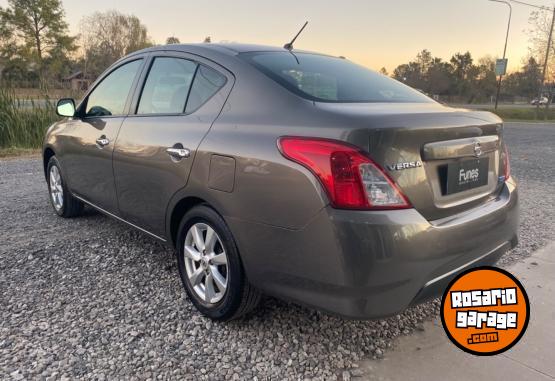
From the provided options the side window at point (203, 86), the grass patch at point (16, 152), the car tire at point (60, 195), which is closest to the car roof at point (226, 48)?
the side window at point (203, 86)

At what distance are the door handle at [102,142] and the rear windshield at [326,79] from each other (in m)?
1.43

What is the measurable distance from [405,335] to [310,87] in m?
1.52

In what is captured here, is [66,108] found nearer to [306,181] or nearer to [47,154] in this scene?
[47,154]

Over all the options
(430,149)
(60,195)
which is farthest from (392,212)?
(60,195)

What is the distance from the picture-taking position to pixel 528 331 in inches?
99.9

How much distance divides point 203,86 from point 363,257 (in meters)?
1.50

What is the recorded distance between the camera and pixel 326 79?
2.67 metres

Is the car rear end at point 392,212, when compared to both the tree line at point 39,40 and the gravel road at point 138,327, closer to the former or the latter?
the gravel road at point 138,327

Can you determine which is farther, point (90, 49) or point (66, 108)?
point (90, 49)

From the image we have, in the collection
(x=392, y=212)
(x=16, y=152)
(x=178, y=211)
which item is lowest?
(x=16, y=152)

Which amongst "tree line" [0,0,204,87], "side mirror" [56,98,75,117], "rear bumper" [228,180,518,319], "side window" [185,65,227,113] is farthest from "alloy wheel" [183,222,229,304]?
"tree line" [0,0,204,87]

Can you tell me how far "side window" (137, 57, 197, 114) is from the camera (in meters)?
2.82

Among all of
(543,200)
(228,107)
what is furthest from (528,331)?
(543,200)

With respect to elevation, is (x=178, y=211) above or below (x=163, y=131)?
below
